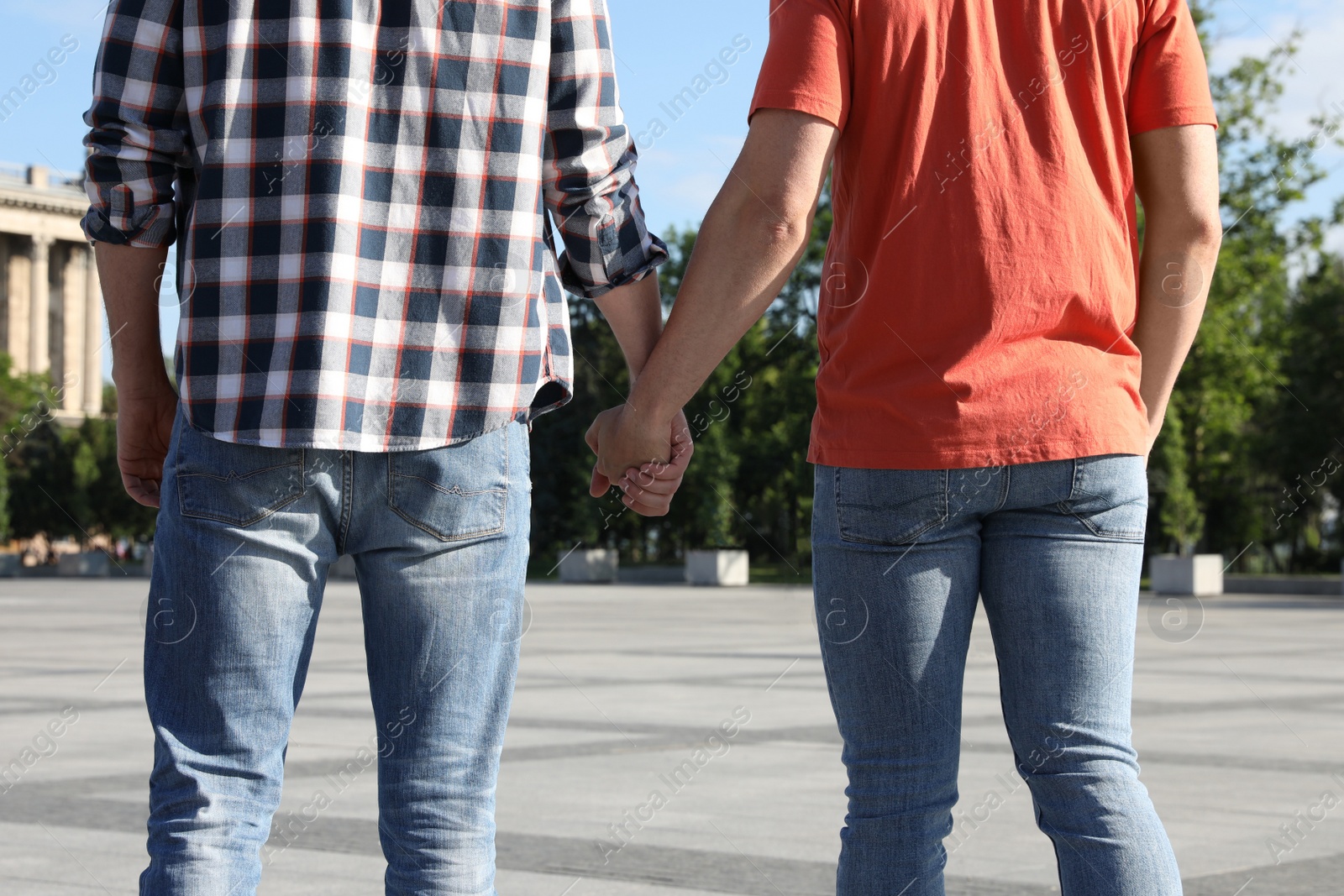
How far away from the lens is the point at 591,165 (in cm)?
242

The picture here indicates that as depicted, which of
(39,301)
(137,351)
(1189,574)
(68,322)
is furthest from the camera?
(68,322)

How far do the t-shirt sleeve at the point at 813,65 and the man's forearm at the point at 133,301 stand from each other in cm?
94

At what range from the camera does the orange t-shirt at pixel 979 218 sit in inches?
89.3

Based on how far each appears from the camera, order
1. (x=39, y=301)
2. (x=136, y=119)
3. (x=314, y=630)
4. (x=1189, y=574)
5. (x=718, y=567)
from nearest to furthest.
A: (x=314, y=630), (x=136, y=119), (x=1189, y=574), (x=718, y=567), (x=39, y=301)

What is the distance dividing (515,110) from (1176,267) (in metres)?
1.06

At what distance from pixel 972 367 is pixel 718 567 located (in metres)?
32.2

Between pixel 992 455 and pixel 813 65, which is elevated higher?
pixel 813 65

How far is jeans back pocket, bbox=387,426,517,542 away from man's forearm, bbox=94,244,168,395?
451 mm

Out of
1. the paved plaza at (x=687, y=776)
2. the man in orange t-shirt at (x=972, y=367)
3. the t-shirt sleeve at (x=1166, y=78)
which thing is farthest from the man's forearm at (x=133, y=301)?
the paved plaza at (x=687, y=776)

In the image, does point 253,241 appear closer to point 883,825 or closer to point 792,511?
point 883,825

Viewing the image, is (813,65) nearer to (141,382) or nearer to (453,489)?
(453,489)

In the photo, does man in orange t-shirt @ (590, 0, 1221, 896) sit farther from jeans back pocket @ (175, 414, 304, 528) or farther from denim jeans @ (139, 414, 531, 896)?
jeans back pocket @ (175, 414, 304, 528)

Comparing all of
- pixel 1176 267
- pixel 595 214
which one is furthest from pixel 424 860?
pixel 1176 267

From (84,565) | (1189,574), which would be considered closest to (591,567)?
(1189,574)
